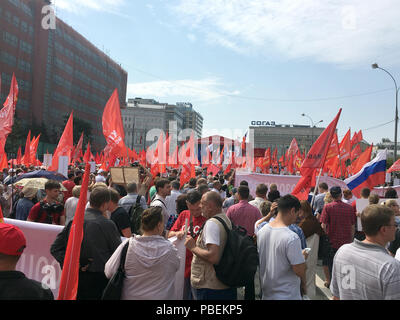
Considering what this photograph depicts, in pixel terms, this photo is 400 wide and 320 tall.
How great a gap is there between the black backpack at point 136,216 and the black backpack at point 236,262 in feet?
7.13

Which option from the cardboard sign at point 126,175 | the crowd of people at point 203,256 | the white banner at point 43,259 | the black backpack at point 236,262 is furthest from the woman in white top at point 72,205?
the black backpack at point 236,262

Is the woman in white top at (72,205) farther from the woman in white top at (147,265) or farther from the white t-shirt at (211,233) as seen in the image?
the white t-shirt at (211,233)

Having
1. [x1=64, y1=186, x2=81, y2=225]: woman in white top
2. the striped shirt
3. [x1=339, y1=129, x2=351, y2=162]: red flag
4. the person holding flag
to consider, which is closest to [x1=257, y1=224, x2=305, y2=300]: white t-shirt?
the striped shirt

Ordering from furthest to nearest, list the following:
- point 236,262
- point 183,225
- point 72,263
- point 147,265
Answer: point 183,225, point 236,262, point 147,265, point 72,263

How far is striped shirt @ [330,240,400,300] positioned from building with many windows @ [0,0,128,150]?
196 feet

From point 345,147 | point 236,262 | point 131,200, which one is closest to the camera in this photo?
point 236,262

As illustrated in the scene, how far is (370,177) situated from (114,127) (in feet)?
20.5

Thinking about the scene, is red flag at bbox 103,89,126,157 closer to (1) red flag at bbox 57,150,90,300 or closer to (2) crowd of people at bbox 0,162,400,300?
(2) crowd of people at bbox 0,162,400,300

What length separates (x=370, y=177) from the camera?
26.8ft

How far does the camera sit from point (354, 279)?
275 cm

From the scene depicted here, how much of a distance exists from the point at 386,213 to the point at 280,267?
3.54ft

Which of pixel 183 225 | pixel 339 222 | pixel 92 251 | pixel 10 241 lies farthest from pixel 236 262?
pixel 339 222

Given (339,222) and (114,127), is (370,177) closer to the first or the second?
(339,222)

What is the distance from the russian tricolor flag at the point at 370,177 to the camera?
816 centimetres
